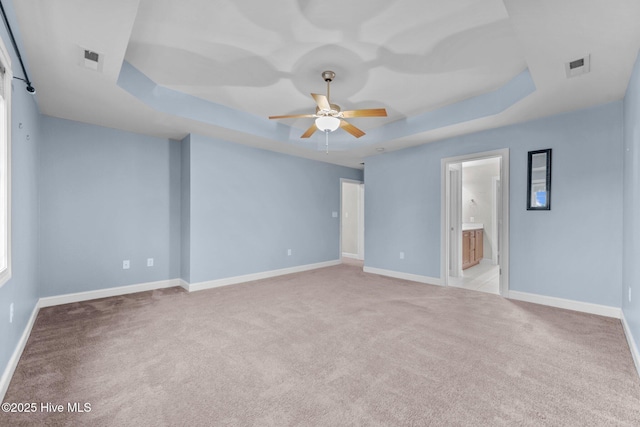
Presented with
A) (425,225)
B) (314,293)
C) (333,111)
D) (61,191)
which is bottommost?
(314,293)

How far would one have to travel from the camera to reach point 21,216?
2465 mm

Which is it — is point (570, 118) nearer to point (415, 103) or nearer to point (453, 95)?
point (453, 95)

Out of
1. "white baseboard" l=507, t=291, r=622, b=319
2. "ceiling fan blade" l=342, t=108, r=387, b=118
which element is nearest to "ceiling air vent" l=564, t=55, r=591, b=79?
"ceiling fan blade" l=342, t=108, r=387, b=118

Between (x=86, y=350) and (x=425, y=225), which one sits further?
(x=425, y=225)

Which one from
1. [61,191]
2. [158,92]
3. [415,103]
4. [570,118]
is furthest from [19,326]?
[570,118]

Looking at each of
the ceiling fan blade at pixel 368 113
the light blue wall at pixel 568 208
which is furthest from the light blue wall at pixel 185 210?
the light blue wall at pixel 568 208

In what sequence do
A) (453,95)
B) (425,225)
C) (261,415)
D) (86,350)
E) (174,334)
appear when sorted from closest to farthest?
1. (261,415)
2. (86,350)
3. (174,334)
4. (453,95)
5. (425,225)

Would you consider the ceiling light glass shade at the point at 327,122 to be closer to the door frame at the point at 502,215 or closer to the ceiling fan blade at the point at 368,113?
the ceiling fan blade at the point at 368,113

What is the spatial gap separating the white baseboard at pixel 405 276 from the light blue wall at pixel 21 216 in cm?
472

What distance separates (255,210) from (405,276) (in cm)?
287

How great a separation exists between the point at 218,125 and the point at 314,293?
8.80 ft

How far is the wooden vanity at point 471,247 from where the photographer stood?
5.89 metres

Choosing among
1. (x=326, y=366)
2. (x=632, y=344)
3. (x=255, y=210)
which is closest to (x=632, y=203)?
(x=632, y=344)

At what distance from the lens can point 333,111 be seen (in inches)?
118
